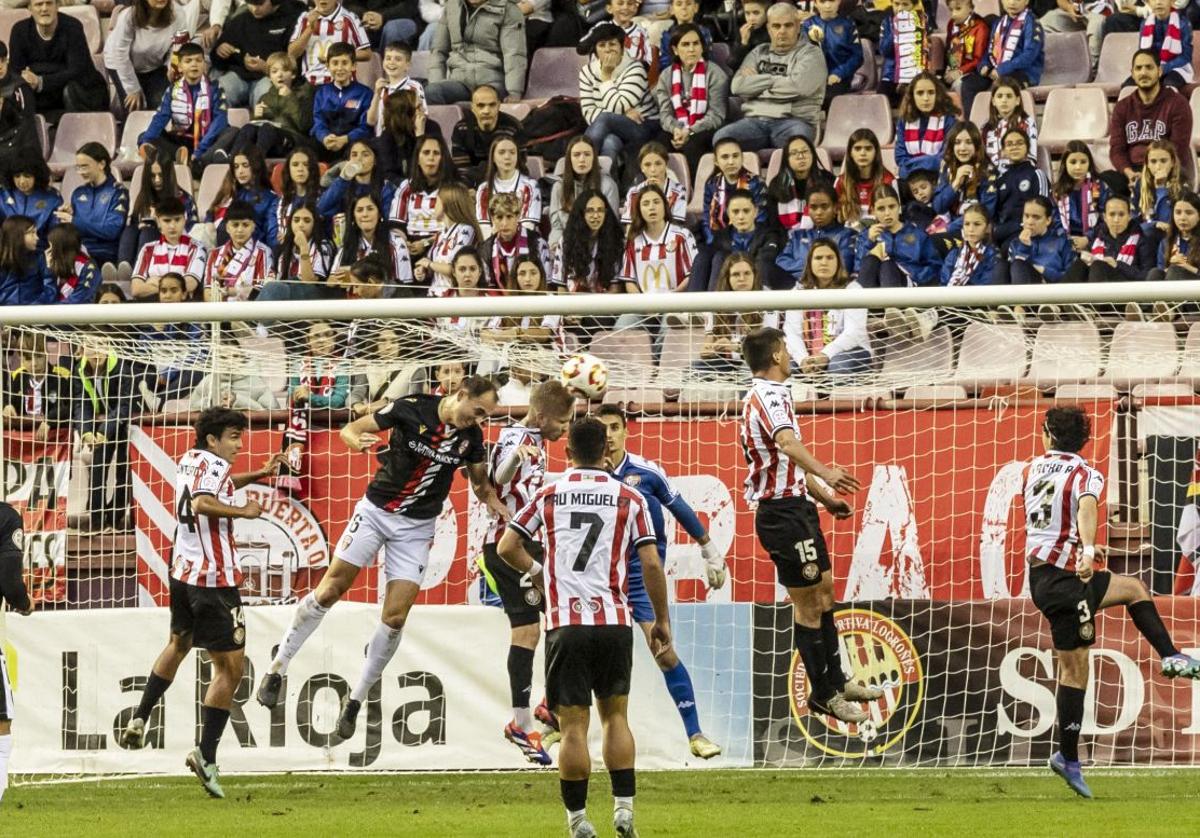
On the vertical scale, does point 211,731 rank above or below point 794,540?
below

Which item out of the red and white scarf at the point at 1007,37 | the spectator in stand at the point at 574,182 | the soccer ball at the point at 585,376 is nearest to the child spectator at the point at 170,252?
the spectator in stand at the point at 574,182

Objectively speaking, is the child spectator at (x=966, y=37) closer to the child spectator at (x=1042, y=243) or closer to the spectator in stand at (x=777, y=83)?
the spectator in stand at (x=777, y=83)

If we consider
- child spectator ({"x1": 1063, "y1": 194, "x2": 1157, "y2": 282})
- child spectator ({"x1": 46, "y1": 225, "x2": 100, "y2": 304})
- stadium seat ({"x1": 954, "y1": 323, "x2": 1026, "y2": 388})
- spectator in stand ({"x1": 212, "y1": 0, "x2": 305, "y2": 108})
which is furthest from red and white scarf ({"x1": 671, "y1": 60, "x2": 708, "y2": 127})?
child spectator ({"x1": 46, "y1": 225, "x2": 100, "y2": 304})

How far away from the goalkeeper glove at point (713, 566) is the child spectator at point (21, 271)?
7022 mm

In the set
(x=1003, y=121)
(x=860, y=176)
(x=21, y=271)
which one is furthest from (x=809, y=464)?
(x=21, y=271)

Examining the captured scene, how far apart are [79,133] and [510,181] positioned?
5.45 meters

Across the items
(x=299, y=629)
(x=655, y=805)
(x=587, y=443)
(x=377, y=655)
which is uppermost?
(x=587, y=443)

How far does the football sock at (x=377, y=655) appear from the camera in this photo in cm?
1092

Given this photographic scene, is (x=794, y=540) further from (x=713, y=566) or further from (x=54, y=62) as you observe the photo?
(x=54, y=62)

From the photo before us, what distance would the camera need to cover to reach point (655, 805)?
987 centimetres

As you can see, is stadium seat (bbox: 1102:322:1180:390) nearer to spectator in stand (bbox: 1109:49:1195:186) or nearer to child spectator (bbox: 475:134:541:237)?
spectator in stand (bbox: 1109:49:1195:186)

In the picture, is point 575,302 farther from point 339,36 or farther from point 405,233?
point 339,36

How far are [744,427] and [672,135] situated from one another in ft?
20.0

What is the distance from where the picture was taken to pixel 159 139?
17.0 meters
